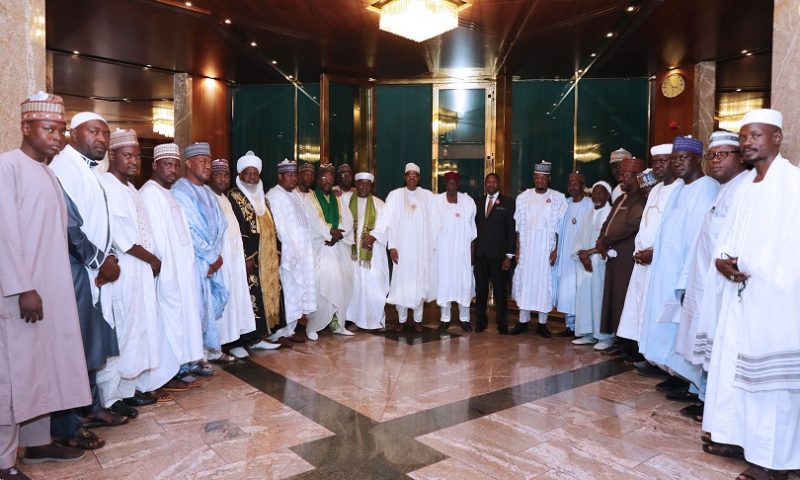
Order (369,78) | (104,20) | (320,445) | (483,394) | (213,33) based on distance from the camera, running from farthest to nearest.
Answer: (369,78) < (213,33) < (104,20) < (483,394) < (320,445)

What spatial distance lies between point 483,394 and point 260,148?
7.02m

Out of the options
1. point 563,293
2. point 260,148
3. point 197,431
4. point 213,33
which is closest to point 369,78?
point 260,148

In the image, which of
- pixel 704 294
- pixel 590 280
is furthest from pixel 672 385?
pixel 590 280

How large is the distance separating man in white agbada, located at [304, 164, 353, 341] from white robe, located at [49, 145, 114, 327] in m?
2.97

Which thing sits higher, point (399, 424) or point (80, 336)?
point (80, 336)

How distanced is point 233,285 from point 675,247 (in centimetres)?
373

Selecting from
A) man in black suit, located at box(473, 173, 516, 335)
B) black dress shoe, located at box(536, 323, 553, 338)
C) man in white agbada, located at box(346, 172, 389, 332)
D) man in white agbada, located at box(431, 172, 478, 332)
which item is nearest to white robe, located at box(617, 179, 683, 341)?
black dress shoe, located at box(536, 323, 553, 338)

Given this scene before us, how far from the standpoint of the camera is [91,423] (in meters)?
3.70

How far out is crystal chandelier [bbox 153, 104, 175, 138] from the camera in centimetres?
1063

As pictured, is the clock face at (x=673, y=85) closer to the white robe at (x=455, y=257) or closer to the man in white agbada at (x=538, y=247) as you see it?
the man in white agbada at (x=538, y=247)

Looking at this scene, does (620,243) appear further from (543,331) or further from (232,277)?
(232,277)

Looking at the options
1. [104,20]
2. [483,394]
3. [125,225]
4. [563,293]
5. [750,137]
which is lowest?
[483,394]

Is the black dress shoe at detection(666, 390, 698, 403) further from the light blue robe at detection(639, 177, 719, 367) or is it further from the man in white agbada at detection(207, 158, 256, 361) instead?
the man in white agbada at detection(207, 158, 256, 361)

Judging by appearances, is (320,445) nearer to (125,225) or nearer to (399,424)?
(399,424)
